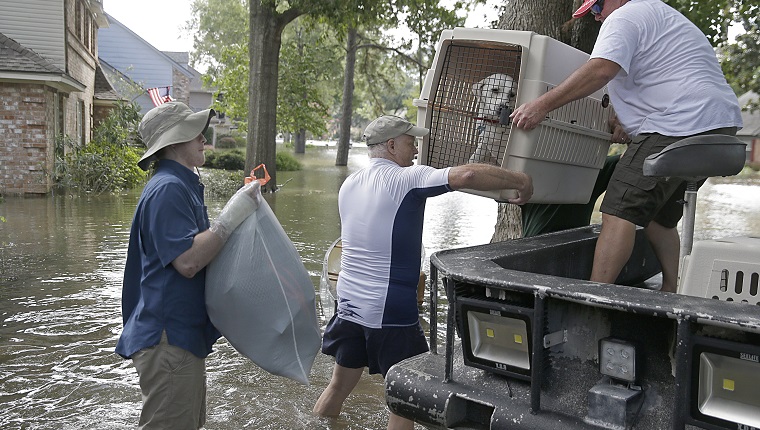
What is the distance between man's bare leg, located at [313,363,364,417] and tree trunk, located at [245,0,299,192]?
51.2 ft

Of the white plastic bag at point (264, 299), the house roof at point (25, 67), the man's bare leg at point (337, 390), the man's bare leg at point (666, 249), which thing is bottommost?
the man's bare leg at point (337, 390)

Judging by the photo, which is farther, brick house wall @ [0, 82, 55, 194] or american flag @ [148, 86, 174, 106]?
brick house wall @ [0, 82, 55, 194]

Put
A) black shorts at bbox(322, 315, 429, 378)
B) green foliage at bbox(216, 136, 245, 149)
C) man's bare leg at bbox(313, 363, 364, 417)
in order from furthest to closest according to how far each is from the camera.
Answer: green foliage at bbox(216, 136, 245, 149) < man's bare leg at bbox(313, 363, 364, 417) < black shorts at bbox(322, 315, 429, 378)

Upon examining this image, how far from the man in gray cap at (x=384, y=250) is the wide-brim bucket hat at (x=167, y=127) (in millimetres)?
1036

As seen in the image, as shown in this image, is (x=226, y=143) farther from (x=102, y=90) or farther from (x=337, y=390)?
(x=337, y=390)

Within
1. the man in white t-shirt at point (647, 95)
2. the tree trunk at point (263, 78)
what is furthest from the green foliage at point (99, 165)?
the man in white t-shirt at point (647, 95)

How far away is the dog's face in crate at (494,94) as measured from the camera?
4004mm

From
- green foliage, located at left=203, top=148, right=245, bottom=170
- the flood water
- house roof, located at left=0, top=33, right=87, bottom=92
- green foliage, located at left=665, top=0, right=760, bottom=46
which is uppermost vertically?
green foliage, located at left=665, top=0, right=760, bottom=46

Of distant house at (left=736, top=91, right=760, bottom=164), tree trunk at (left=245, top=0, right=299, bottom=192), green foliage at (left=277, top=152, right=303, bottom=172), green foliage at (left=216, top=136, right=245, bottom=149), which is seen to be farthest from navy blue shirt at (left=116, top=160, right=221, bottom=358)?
distant house at (left=736, top=91, right=760, bottom=164)

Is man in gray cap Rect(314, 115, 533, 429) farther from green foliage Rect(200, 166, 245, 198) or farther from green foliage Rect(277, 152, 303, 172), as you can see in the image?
green foliage Rect(277, 152, 303, 172)

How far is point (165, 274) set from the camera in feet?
11.1

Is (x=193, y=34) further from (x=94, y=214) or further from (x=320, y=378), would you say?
(x=320, y=378)

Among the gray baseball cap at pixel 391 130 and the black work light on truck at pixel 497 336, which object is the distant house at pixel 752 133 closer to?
the gray baseball cap at pixel 391 130

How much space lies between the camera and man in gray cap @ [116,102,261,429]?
10.9 feet
